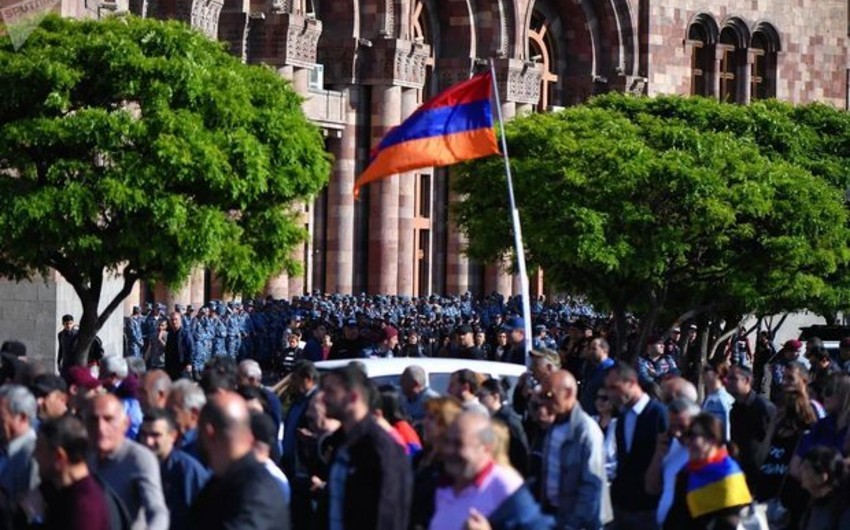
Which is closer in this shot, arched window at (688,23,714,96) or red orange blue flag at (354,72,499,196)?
red orange blue flag at (354,72,499,196)

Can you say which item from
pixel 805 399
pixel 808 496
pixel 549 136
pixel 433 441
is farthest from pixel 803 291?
pixel 433 441

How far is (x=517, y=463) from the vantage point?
51.3 ft

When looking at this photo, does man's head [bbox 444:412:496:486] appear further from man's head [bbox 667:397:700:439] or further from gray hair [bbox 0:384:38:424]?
man's head [bbox 667:397:700:439]

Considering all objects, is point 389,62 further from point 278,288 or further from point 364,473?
point 364,473

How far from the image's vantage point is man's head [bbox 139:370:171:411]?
14.7m

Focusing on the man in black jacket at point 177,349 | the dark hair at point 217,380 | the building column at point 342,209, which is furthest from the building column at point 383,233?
the dark hair at point 217,380

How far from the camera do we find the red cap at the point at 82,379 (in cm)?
1683

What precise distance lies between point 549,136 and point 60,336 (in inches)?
449

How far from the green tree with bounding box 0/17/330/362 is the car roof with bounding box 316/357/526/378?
7930 millimetres

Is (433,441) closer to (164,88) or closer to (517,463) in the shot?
(517,463)

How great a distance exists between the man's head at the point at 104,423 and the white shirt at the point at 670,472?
355 centimetres

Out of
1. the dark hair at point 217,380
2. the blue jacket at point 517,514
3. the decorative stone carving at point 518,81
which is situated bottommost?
the blue jacket at point 517,514

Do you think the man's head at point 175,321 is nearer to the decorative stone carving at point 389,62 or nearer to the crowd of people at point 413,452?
the decorative stone carving at point 389,62

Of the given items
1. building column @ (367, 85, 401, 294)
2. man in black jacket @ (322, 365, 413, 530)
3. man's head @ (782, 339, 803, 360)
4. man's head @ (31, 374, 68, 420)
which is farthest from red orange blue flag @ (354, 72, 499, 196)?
building column @ (367, 85, 401, 294)
